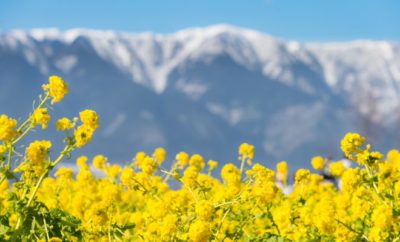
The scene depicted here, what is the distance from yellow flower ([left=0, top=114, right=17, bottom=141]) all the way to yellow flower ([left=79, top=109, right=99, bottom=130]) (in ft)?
0.81

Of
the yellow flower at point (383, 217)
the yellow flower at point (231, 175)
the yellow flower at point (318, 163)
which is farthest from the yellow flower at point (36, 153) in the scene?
the yellow flower at point (318, 163)

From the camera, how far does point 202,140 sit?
630ft

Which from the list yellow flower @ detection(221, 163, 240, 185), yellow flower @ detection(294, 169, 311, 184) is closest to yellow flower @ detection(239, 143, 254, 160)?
yellow flower @ detection(221, 163, 240, 185)

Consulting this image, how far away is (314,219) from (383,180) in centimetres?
39

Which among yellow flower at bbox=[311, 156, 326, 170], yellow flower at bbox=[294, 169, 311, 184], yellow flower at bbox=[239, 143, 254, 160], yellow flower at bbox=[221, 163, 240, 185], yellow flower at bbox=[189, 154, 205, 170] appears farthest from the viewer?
yellow flower at bbox=[311, 156, 326, 170]

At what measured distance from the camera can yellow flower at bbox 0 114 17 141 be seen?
115 inches

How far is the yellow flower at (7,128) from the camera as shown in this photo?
2920mm

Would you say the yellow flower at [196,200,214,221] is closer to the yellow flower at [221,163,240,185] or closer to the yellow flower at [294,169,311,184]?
the yellow flower at [221,163,240,185]

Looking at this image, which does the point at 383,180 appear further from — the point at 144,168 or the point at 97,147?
the point at 97,147

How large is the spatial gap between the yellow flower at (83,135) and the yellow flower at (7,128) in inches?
8.6

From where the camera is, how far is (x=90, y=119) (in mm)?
3035

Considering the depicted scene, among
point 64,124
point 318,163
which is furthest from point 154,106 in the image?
point 64,124

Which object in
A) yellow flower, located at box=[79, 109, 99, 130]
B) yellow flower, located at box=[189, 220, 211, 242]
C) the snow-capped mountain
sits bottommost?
yellow flower, located at box=[189, 220, 211, 242]

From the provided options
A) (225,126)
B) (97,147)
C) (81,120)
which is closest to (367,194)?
(81,120)
